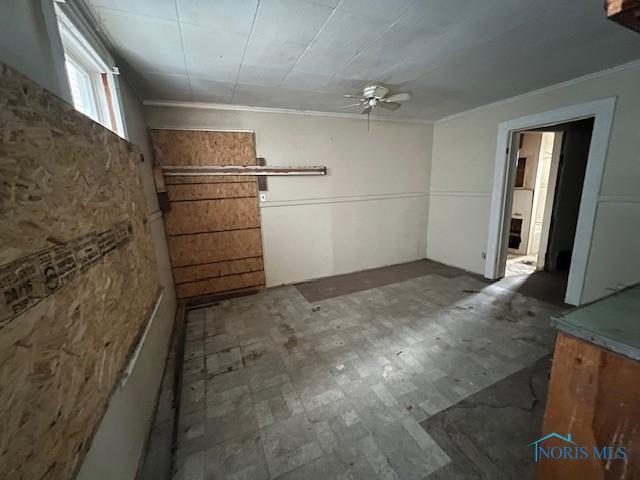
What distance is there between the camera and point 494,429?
141cm

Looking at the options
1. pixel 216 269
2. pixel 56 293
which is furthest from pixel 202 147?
pixel 56 293

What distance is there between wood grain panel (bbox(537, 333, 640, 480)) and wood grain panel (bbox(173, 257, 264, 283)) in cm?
305

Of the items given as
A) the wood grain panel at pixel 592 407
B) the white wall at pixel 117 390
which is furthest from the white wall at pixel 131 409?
the wood grain panel at pixel 592 407

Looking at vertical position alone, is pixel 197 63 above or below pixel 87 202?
above

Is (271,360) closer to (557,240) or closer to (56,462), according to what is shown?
(56,462)

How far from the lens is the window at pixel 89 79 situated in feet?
4.25

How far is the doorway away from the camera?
3.58 meters

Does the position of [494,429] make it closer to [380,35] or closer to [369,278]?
[369,278]

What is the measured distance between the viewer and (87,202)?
101cm

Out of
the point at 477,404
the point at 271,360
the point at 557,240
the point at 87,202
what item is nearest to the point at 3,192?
the point at 87,202

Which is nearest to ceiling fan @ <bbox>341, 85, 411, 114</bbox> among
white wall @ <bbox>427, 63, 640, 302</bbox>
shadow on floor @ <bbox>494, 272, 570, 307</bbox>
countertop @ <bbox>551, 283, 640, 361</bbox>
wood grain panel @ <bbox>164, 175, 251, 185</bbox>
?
wood grain panel @ <bbox>164, 175, 251, 185</bbox>

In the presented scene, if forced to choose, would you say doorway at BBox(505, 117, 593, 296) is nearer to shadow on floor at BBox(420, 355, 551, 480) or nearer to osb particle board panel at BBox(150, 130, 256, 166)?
shadow on floor at BBox(420, 355, 551, 480)

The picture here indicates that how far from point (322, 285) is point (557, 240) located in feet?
12.5

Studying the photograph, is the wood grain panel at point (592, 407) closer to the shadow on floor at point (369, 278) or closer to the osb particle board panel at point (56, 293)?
the osb particle board panel at point (56, 293)
